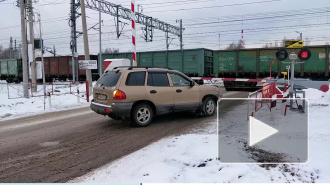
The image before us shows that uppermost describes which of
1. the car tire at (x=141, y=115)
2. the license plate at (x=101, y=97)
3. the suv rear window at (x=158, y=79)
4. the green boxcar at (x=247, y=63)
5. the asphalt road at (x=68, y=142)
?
the green boxcar at (x=247, y=63)

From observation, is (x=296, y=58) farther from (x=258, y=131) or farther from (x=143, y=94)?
(x=143, y=94)

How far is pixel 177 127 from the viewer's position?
7062mm

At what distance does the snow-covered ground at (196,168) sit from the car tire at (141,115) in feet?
6.00

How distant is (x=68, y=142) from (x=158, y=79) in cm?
302

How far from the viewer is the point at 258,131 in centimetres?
619

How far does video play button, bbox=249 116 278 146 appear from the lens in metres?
5.43

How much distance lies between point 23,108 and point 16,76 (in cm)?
2585

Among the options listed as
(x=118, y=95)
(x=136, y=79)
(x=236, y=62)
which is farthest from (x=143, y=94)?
(x=236, y=62)

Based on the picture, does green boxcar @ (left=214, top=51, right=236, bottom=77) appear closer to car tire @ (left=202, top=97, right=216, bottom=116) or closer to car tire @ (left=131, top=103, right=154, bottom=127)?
car tire @ (left=202, top=97, right=216, bottom=116)

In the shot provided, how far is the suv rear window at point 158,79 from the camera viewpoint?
7.34 m

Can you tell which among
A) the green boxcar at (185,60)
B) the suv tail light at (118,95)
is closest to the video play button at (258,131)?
the suv tail light at (118,95)

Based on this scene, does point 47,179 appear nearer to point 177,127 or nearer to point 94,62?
point 177,127

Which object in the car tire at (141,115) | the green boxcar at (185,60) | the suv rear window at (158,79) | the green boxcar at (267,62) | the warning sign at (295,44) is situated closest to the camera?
the car tire at (141,115)

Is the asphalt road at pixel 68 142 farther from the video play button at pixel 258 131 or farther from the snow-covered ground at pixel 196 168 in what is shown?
the video play button at pixel 258 131
